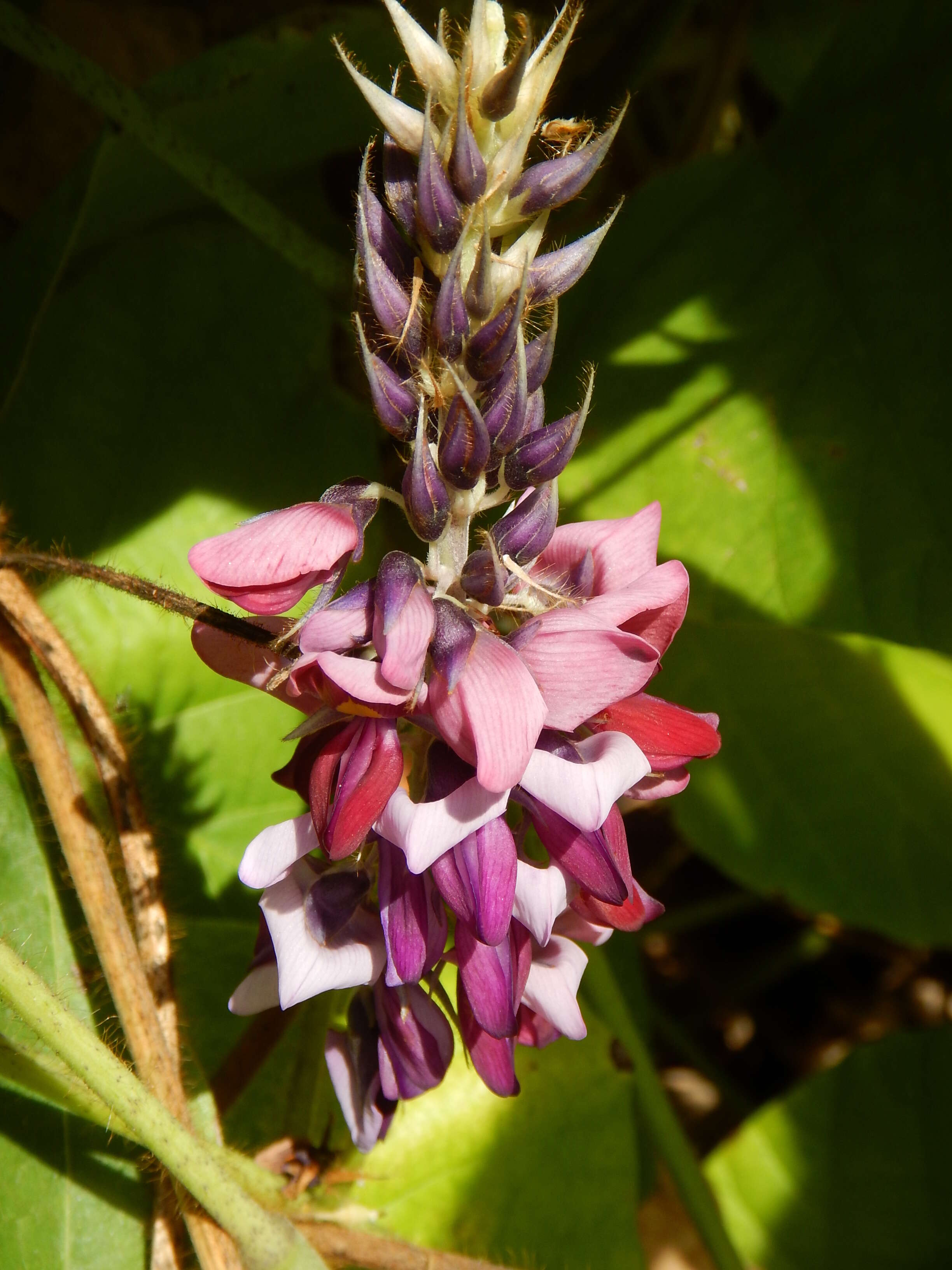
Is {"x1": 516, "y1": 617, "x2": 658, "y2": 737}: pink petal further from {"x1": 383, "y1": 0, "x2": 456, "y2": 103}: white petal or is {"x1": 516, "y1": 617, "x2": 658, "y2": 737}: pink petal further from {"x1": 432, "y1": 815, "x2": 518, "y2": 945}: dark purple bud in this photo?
{"x1": 383, "y1": 0, "x2": 456, "y2": 103}: white petal

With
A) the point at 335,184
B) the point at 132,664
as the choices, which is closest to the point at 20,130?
the point at 335,184

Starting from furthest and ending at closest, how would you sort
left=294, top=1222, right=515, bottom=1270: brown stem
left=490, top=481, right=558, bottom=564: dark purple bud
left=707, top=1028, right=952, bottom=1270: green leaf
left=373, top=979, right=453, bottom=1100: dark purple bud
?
left=707, top=1028, right=952, bottom=1270: green leaf < left=294, top=1222, right=515, bottom=1270: brown stem < left=373, top=979, right=453, bottom=1100: dark purple bud < left=490, top=481, right=558, bottom=564: dark purple bud

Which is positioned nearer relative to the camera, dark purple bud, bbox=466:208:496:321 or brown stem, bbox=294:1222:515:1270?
dark purple bud, bbox=466:208:496:321

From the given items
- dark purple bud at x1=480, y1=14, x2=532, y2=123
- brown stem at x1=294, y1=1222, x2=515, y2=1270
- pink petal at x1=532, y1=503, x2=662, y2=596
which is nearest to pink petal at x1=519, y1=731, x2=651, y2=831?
pink petal at x1=532, y1=503, x2=662, y2=596

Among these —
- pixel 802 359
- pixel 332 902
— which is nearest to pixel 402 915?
pixel 332 902

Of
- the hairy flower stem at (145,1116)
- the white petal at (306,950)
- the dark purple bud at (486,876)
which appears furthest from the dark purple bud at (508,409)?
the hairy flower stem at (145,1116)

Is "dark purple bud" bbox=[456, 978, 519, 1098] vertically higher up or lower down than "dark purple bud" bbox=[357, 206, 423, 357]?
lower down
